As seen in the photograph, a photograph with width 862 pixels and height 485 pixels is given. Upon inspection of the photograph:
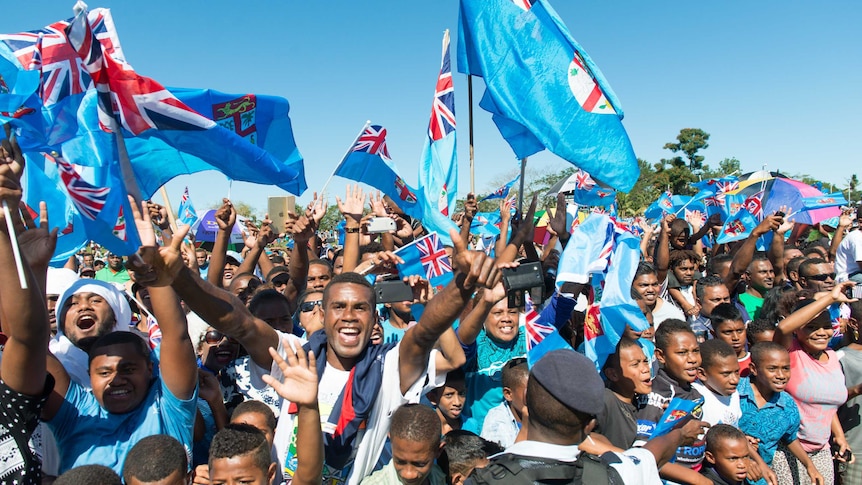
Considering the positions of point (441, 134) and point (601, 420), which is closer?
point (601, 420)

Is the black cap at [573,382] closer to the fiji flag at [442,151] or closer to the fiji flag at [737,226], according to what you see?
the fiji flag at [442,151]

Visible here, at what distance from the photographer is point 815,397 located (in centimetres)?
388

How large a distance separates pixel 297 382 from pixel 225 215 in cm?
227

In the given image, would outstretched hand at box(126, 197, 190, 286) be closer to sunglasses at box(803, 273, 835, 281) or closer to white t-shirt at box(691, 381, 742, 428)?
white t-shirt at box(691, 381, 742, 428)

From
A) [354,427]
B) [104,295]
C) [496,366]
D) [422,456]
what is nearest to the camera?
[354,427]

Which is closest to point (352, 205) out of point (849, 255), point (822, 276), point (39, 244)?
point (39, 244)

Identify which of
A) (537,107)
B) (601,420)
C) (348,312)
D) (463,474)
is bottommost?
(463,474)

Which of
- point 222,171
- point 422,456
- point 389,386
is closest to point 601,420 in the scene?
point 422,456

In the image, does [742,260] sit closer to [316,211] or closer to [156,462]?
[316,211]

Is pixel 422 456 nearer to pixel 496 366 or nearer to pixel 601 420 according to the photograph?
pixel 601 420

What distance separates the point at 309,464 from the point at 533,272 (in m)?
1.25

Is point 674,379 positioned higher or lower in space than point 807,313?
lower

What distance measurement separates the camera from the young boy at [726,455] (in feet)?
9.95

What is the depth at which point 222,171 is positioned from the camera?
3.06m
